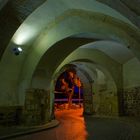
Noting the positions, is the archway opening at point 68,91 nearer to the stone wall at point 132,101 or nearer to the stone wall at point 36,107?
the stone wall at point 132,101

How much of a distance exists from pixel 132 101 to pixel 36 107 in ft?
16.7

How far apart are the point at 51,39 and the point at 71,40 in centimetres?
94

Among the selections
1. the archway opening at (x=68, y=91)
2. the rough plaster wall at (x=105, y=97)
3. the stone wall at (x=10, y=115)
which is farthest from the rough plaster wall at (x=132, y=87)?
the archway opening at (x=68, y=91)

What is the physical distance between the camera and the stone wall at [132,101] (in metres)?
11.6

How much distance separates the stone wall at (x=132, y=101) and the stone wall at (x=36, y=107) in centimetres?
442

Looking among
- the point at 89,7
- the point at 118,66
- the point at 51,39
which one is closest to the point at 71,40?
the point at 51,39

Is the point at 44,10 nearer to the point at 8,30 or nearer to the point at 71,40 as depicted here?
the point at 8,30

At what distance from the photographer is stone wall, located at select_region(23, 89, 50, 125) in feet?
28.9

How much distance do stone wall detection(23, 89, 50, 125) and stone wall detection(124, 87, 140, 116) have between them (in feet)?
14.5

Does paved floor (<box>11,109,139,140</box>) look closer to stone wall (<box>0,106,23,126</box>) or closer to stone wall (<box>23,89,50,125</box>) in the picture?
stone wall (<box>23,89,50,125</box>)

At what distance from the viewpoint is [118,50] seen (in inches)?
439

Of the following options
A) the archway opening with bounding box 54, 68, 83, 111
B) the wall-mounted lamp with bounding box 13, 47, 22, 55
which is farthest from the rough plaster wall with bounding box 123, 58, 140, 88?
the archway opening with bounding box 54, 68, 83, 111

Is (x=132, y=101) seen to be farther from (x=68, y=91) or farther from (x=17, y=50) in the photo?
(x=68, y=91)

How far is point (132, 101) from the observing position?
1197 centimetres
